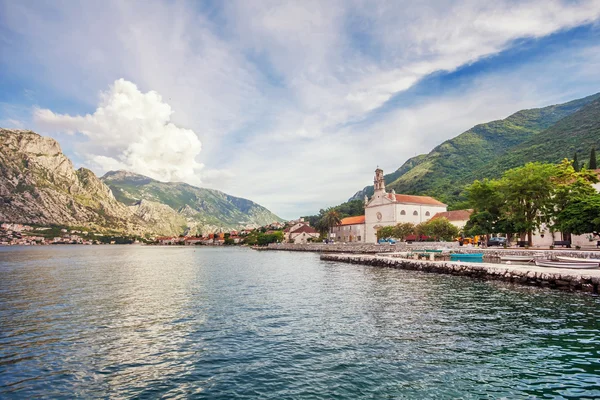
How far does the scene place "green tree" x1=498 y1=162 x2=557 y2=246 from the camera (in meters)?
53.4

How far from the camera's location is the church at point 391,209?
4341 inches

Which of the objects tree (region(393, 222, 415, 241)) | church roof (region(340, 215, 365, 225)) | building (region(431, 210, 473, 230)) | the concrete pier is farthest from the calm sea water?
church roof (region(340, 215, 365, 225))

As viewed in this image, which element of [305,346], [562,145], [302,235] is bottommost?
[305,346]

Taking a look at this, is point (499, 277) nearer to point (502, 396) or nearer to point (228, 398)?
point (502, 396)

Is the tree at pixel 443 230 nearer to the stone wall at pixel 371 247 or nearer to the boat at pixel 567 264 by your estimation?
the stone wall at pixel 371 247

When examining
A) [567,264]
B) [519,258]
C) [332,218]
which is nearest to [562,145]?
[332,218]

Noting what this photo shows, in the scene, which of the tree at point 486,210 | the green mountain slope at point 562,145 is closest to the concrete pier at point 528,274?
the tree at point 486,210

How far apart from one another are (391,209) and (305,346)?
100064mm

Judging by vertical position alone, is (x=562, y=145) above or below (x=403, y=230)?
above

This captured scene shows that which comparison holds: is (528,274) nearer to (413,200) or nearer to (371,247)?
(371,247)

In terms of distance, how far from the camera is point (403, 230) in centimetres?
9538

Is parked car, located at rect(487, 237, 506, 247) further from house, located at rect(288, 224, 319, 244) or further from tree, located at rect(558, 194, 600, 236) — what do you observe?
house, located at rect(288, 224, 319, 244)

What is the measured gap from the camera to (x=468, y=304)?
76.0 ft

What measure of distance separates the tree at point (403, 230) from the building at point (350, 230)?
30892mm
